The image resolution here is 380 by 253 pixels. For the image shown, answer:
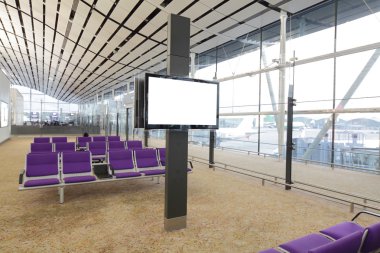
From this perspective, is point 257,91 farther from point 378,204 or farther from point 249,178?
point 378,204

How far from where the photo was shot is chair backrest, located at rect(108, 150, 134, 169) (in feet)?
19.0

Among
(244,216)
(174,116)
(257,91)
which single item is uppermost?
(257,91)

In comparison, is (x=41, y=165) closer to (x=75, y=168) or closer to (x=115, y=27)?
(x=75, y=168)

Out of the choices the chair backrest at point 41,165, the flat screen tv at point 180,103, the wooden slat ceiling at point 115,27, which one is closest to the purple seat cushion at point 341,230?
the flat screen tv at point 180,103

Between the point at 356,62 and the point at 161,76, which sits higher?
the point at 356,62

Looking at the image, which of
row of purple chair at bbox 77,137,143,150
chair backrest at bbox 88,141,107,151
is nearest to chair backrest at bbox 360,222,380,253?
chair backrest at bbox 88,141,107,151

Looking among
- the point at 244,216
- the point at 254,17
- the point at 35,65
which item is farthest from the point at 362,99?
the point at 35,65

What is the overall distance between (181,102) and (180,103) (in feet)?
0.07

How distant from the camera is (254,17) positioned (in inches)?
358

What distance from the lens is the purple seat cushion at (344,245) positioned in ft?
5.28

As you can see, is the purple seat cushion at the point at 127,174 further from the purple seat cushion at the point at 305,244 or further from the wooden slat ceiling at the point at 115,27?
the wooden slat ceiling at the point at 115,27

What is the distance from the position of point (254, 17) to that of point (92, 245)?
8578 millimetres

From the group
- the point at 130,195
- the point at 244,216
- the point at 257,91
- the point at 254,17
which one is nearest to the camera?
the point at 244,216

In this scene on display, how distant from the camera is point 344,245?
1732 mm
